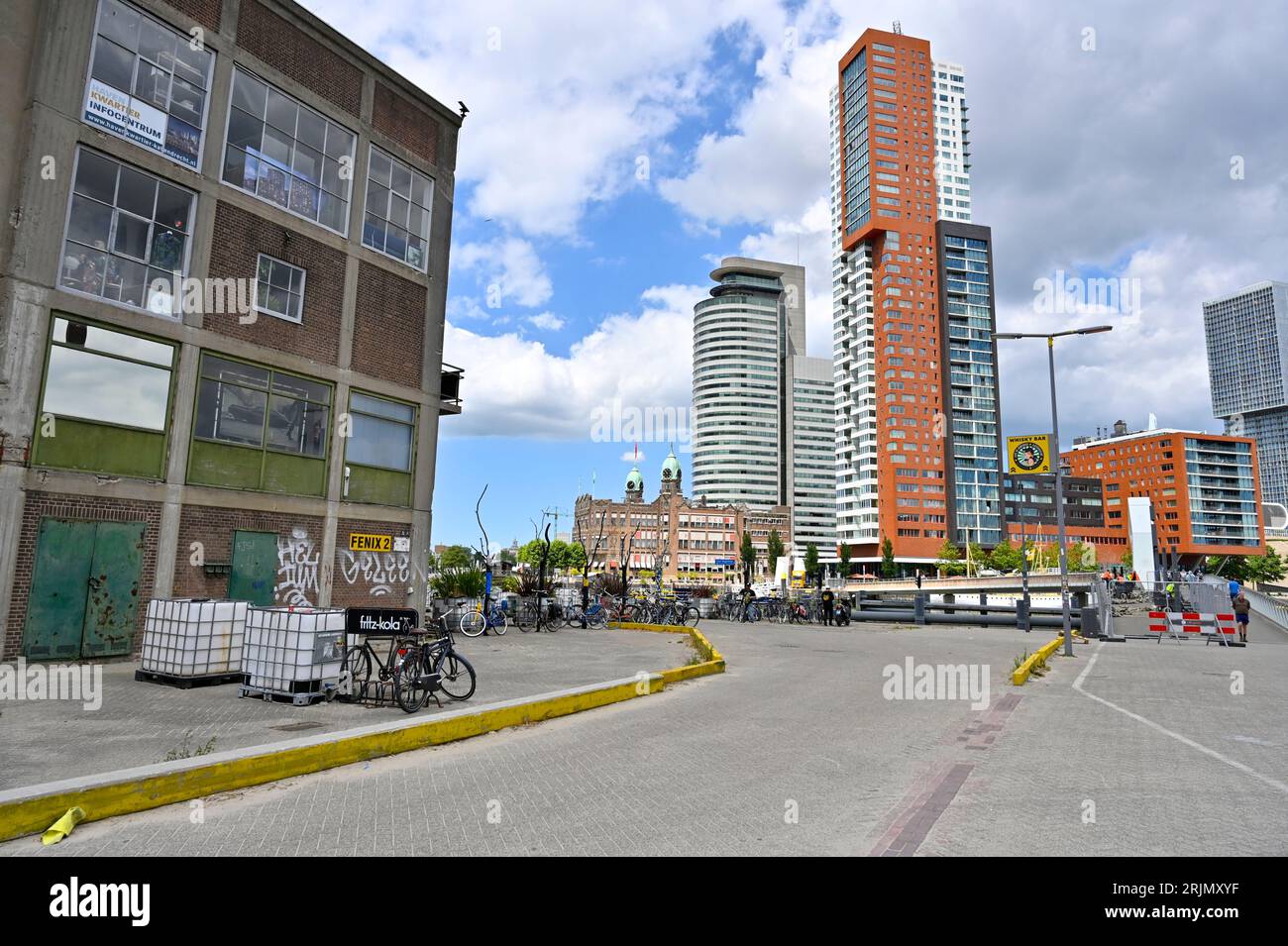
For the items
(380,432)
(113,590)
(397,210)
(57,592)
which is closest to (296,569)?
(113,590)

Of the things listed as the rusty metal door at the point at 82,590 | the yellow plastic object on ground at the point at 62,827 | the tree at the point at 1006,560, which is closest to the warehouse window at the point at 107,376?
the rusty metal door at the point at 82,590

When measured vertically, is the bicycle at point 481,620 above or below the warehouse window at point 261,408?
below

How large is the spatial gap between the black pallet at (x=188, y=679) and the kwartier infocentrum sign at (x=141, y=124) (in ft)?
33.9

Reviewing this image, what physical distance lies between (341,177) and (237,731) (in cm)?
1558

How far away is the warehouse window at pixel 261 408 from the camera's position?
15.8 meters

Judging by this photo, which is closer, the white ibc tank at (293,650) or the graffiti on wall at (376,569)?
the white ibc tank at (293,650)

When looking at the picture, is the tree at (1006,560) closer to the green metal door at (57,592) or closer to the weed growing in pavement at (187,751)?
the green metal door at (57,592)

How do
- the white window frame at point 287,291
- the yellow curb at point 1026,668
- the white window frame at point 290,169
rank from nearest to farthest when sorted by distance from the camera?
the yellow curb at point 1026,668
the white window frame at point 290,169
the white window frame at point 287,291

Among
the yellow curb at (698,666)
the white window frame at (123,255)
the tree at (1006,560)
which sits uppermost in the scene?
the white window frame at (123,255)

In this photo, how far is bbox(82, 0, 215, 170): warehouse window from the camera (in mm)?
14438

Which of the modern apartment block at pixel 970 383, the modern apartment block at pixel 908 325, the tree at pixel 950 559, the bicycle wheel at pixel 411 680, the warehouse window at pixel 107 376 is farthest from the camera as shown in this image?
the modern apartment block at pixel 970 383

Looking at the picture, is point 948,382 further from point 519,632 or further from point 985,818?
point 985,818

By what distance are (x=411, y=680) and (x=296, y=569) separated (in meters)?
8.71

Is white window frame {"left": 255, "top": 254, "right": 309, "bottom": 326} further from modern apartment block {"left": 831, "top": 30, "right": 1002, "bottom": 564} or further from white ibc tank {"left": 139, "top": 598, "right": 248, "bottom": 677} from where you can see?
modern apartment block {"left": 831, "top": 30, "right": 1002, "bottom": 564}
